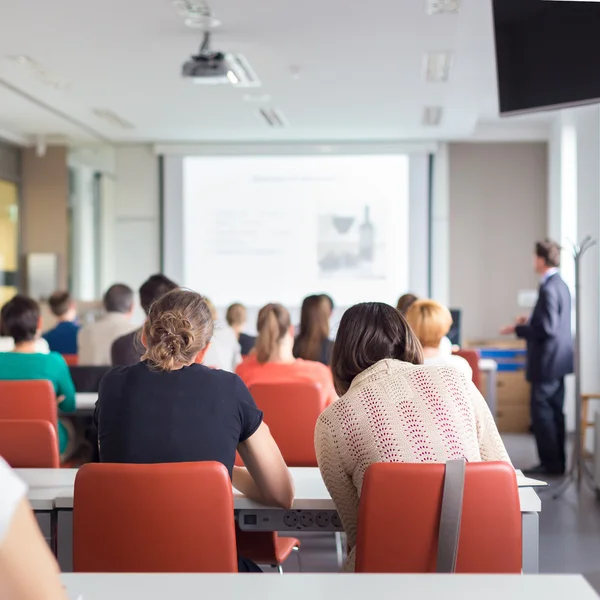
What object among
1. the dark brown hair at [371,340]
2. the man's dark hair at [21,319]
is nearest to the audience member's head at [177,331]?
the dark brown hair at [371,340]

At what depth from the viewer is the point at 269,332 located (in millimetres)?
4305

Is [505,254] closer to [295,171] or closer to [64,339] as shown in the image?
[295,171]

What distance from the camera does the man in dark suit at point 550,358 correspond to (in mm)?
6246

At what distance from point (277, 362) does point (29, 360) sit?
3.78 feet

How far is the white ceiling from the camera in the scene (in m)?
5.45

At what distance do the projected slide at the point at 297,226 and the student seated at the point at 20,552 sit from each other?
9427 millimetres

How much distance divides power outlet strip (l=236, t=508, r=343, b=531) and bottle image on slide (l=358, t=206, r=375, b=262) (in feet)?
25.9

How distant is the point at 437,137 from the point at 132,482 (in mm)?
8446

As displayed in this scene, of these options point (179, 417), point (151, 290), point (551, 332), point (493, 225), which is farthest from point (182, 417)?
point (493, 225)

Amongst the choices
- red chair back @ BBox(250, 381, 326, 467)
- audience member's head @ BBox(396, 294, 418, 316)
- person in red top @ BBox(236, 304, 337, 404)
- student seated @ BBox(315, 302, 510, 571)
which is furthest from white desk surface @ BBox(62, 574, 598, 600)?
audience member's head @ BBox(396, 294, 418, 316)

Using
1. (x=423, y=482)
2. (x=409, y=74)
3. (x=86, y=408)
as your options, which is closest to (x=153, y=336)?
(x=423, y=482)

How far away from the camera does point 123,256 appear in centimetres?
1032

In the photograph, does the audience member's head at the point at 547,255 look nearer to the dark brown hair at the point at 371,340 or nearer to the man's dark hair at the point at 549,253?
the man's dark hair at the point at 549,253

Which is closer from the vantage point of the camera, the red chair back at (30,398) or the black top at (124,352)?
the red chair back at (30,398)
